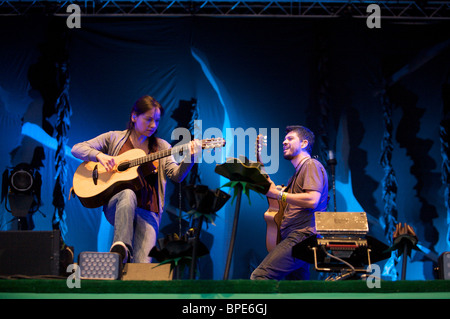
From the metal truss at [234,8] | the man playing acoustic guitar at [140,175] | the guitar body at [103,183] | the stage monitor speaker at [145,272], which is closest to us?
the stage monitor speaker at [145,272]

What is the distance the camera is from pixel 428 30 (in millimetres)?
6441

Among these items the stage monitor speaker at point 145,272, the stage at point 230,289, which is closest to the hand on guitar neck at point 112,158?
the stage monitor speaker at point 145,272

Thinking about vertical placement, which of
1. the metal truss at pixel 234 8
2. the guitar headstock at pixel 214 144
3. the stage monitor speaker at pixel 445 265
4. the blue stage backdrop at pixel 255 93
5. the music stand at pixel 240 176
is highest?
the metal truss at pixel 234 8

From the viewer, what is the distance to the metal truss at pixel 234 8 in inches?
252

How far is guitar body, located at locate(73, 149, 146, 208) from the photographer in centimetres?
402

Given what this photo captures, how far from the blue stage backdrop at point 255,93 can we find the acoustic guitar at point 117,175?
186 cm

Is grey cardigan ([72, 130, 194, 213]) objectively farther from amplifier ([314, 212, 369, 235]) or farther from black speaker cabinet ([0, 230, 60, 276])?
amplifier ([314, 212, 369, 235])

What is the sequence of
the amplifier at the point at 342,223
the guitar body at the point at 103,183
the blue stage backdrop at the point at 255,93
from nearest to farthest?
the amplifier at the point at 342,223 < the guitar body at the point at 103,183 < the blue stage backdrop at the point at 255,93

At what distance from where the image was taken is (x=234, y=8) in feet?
21.5

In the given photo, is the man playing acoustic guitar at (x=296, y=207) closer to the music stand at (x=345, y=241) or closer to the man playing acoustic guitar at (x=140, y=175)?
the music stand at (x=345, y=241)

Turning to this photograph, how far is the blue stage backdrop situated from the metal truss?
132 mm
